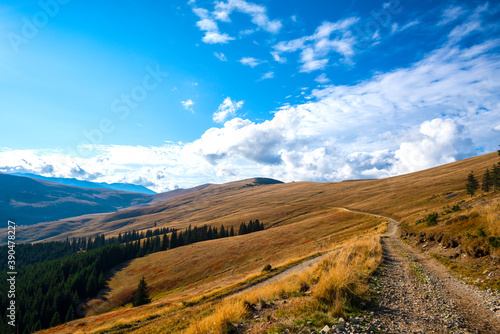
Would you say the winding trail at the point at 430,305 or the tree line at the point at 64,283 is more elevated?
the winding trail at the point at 430,305

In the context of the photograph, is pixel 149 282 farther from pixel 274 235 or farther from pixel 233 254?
pixel 274 235

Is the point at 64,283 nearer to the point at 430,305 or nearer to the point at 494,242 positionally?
the point at 430,305

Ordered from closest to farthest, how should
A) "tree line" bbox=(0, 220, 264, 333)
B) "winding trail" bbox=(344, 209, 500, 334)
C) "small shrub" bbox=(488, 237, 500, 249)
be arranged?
"winding trail" bbox=(344, 209, 500, 334) → "small shrub" bbox=(488, 237, 500, 249) → "tree line" bbox=(0, 220, 264, 333)

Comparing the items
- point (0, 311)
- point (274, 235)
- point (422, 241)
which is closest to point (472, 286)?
point (422, 241)

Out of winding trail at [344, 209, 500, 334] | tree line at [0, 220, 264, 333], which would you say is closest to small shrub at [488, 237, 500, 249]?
winding trail at [344, 209, 500, 334]

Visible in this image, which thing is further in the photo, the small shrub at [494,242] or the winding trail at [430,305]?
the small shrub at [494,242]

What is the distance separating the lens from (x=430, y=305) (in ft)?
28.4

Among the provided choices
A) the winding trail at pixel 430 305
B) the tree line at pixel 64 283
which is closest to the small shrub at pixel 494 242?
the winding trail at pixel 430 305

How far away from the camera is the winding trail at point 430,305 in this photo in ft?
22.5

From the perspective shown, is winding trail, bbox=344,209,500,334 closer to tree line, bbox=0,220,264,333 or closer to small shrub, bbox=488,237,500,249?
small shrub, bbox=488,237,500,249

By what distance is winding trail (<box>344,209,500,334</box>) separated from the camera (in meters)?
6.85

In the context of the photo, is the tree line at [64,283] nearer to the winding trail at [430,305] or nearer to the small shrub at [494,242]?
the winding trail at [430,305]

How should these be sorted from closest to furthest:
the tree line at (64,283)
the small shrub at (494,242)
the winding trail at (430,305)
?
the winding trail at (430,305)
the small shrub at (494,242)
the tree line at (64,283)

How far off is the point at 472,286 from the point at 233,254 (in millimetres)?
59175
